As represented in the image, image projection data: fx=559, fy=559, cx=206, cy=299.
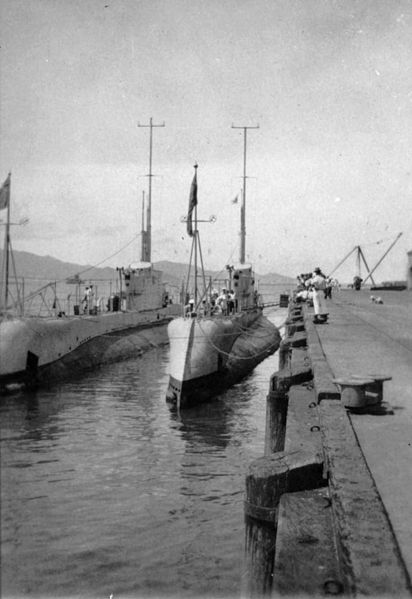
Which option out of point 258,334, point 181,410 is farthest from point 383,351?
point 258,334

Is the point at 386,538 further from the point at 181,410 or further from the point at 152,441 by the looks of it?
the point at 181,410

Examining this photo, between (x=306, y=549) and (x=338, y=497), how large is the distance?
41 centimetres

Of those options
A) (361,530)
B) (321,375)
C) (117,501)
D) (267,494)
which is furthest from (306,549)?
(117,501)

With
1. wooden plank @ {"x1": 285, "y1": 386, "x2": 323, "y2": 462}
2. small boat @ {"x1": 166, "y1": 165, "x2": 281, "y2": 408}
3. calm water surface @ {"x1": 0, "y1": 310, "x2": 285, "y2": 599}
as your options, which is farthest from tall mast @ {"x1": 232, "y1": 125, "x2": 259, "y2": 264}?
wooden plank @ {"x1": 285, "y1": 386, "x2": 323, "y2": 462}

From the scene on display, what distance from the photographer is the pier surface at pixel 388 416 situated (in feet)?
13.0

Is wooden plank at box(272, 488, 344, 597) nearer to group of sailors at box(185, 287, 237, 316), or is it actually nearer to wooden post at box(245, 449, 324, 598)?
wooden post at box(245, 449, 324, 598)

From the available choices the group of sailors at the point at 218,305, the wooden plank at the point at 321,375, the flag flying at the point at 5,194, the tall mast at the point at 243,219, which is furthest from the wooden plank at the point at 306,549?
the tall mast at the point at 243,219

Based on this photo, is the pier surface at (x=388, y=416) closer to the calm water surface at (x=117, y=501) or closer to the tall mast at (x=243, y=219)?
the calm water surface at (x=117, y=501)

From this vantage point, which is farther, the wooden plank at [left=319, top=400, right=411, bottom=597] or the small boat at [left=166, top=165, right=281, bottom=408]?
the small boat at [left=166, top=165, right=281, bottom=408]

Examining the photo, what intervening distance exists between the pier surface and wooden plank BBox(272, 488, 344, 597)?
0.46 metres

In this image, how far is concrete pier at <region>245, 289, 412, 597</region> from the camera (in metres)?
3.18

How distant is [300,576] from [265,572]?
2.02m

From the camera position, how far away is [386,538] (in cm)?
330

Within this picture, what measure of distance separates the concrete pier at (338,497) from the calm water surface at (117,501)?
252 cm
